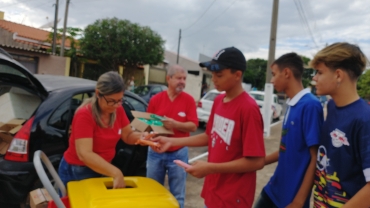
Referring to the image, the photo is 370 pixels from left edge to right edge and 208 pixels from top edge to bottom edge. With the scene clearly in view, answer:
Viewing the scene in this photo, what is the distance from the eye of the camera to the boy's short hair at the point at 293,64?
208 centimetres

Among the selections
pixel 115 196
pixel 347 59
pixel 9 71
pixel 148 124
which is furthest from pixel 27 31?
pixel 347 59

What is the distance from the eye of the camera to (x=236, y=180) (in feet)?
6.40

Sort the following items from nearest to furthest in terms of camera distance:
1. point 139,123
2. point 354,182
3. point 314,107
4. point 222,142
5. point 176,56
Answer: point 354,182
point 314,107
point 222,142
point 139,123
point 176,56

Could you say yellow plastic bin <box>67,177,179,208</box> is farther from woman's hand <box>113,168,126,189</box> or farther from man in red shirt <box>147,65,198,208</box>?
man in red shirt <box>147,65,198,208</box>

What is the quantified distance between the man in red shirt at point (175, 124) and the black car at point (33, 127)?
22.3 inches

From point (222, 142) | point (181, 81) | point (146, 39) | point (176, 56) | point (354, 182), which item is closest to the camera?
point (354, 182)

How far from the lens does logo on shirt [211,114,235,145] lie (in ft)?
6.38

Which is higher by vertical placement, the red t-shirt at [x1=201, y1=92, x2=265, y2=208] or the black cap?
the black cap

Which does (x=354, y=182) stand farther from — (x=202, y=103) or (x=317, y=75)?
(x=202, y=103)

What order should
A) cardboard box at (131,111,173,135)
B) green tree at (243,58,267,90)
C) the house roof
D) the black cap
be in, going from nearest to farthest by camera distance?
the black cap → cardboard box at (131,111,173,135) → the house roof → green tree at (243,58,267,90)

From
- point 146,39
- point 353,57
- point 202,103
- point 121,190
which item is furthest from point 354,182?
point 146,39

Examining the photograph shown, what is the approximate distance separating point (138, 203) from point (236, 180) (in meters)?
0.63

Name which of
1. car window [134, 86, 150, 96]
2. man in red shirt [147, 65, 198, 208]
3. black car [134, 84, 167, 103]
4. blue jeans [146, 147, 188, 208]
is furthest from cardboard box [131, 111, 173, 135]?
car window [134, 86, 150, 96]

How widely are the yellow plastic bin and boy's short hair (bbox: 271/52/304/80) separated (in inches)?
45.7
